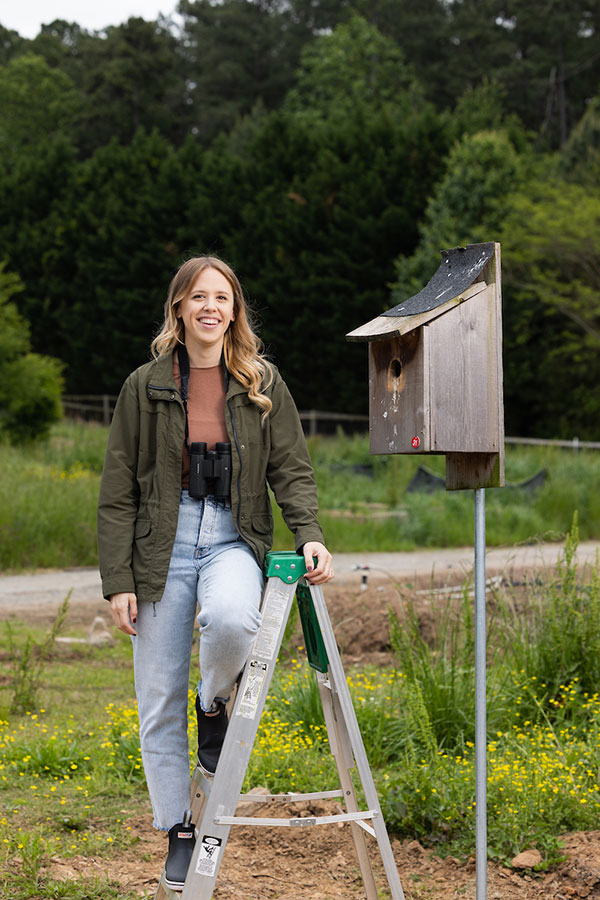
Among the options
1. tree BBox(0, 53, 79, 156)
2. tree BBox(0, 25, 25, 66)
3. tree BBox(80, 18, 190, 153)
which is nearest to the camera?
tree BBox(80, 18, 190, 153)

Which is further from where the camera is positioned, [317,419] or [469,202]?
[317,419]

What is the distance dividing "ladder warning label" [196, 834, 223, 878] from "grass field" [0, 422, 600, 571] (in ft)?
25.5

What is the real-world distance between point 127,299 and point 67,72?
3287cm

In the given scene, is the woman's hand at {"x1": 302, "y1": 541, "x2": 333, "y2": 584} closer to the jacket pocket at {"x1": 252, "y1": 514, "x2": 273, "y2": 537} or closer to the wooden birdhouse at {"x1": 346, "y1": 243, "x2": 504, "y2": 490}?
the jacket pocket at {"x1": 252, "y1": 514, "x2": 273, "y2": 537}

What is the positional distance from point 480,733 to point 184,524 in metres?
1.10

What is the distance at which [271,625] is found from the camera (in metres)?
3.02

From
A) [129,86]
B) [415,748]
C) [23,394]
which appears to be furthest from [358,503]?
[129,86]

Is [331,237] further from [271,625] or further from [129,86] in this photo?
[129,86]

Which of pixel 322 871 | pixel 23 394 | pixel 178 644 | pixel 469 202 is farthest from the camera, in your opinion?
pixel 469 202

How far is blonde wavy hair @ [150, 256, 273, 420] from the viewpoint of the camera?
3.26m

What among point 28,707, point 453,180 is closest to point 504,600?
point 28,707

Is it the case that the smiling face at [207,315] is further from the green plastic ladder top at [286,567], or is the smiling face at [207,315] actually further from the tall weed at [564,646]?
the tall weed at [564,646]

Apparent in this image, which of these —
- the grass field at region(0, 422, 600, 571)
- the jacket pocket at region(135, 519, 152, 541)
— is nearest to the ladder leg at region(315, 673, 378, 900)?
the jacket pocket at region(135, 519, 152, 541)

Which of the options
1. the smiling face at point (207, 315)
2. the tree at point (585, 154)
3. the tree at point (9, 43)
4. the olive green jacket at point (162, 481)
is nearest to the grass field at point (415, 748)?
the olive green jacket at point (162, 481)
